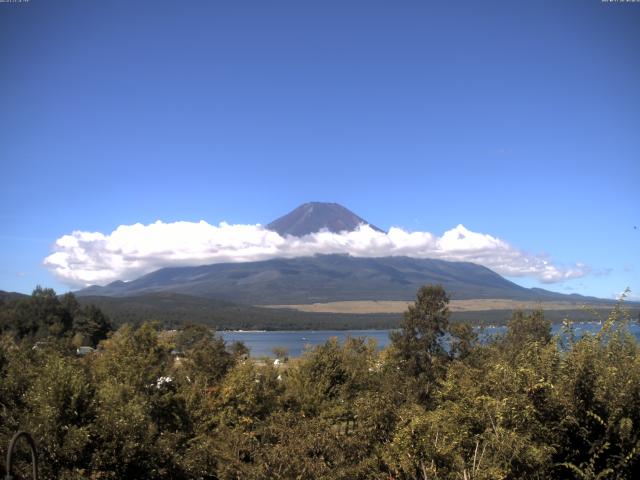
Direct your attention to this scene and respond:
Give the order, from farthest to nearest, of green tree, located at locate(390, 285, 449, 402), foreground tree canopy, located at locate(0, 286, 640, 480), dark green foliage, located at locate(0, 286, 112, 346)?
dark green foliage, located at locate(0, 286, 112, 346), green tree, located at locate(390, 285, 449, 402), foreground tree canopy, located at locate(0, 286, 640, 480)

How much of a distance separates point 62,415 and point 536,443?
1251 cm

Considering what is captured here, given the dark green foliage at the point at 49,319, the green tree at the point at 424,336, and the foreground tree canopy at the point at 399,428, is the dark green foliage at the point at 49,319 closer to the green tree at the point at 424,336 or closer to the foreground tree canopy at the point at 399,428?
the green tree at the point at 424,336

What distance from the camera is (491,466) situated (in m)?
10.9

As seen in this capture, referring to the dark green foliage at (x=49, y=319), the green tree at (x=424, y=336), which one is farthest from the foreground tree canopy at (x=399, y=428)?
the dark green foliage at (x=49, y=319)

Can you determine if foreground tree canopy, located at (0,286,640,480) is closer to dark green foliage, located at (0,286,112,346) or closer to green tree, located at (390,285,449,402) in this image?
green tree, located at (390,285,449,402)

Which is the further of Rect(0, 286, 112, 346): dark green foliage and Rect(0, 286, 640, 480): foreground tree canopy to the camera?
Rect(0, 286, 112, 346): dark green foliage

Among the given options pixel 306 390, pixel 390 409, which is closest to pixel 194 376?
pixel 306 390

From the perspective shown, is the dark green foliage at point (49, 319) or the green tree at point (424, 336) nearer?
the green tree at point (424, 336)

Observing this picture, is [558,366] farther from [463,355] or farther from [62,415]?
[463,355]

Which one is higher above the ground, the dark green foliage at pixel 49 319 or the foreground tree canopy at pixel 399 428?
the foreground tree canopy at pixel 399 428

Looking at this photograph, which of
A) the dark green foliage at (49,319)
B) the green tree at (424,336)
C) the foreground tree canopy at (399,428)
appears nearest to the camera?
the foreground tree canopy at (399,428)

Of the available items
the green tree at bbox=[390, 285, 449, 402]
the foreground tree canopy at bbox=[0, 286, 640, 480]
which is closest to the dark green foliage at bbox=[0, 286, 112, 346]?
the green tree at bbox=[390, 285, 449, 402]

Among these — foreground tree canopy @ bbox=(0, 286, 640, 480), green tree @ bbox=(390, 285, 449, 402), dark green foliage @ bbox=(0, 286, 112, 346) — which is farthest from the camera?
dark green foliage @ bbox=(0, 286, 112, 346)

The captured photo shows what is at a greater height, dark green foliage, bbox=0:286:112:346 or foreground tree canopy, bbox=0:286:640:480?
foreground tree canopy, bbox=0:286:640:480
